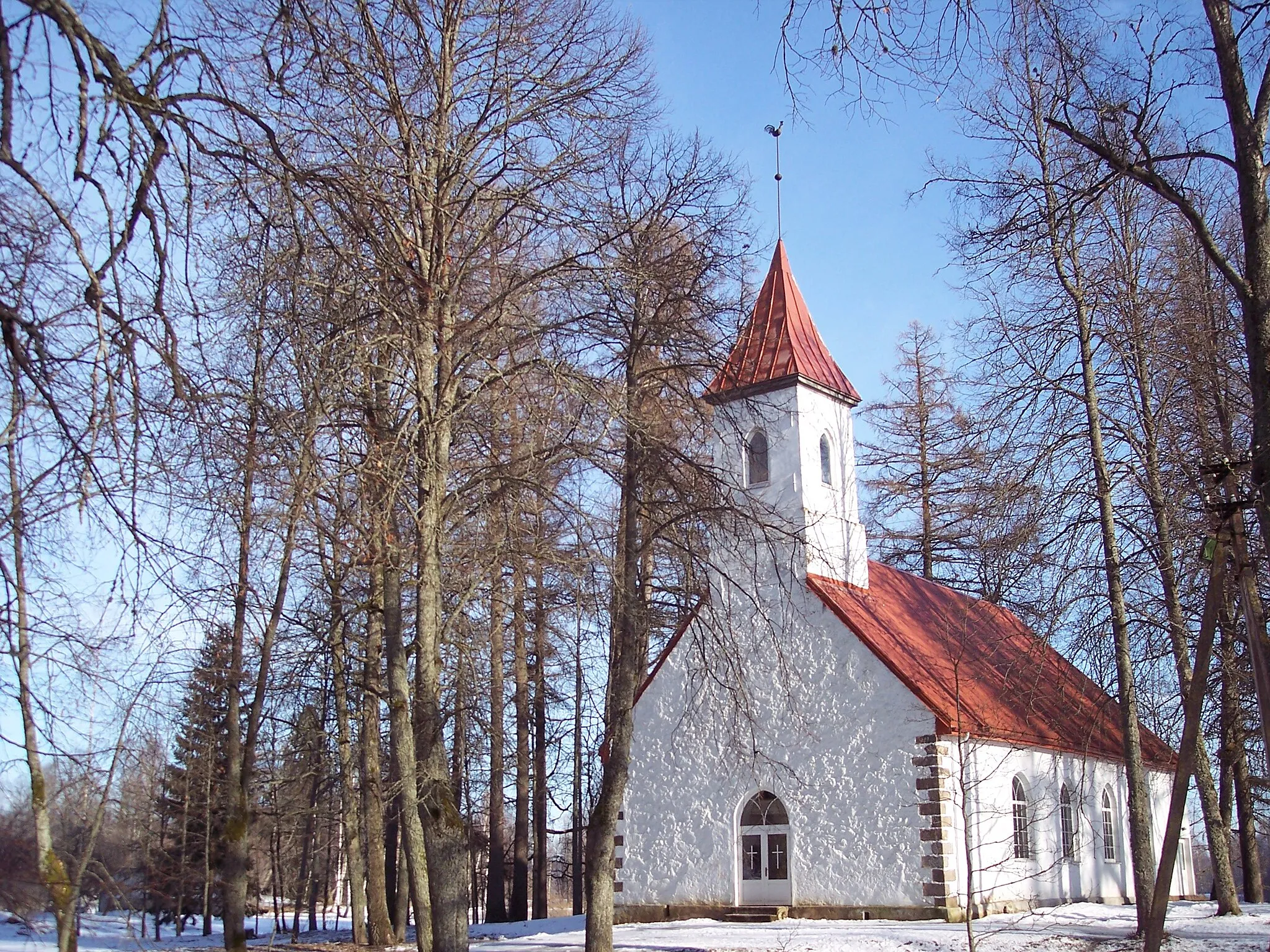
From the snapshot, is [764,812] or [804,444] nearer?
[764,812]

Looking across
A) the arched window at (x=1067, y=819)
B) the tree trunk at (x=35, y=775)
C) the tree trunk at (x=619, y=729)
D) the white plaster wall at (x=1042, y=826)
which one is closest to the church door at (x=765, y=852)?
the white plaster wall at (x=1042, y=826)

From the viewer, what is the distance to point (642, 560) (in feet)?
53.8

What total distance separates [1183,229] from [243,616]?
15656 mm

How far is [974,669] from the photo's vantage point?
79.3ft

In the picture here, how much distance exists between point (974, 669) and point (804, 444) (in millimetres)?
6081

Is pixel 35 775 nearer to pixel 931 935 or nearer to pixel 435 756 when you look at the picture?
pixel 435 756

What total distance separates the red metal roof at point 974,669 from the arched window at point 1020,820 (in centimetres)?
85

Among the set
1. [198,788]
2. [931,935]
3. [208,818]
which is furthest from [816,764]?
[198,788]

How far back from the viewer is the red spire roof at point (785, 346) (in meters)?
23.1

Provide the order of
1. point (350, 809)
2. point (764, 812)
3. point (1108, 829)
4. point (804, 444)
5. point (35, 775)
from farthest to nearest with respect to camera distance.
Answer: point (1108, 829) < point (350, 809) < point (804, 444) < point (764, 812) < point (35, 775)

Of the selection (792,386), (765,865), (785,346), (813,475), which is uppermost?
(785,346)

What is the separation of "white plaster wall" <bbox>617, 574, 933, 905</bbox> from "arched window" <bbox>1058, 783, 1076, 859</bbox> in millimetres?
4841

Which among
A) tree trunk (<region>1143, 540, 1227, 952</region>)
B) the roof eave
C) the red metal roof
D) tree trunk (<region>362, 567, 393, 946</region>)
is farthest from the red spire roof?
tree trunk (<region>1143, 540, 1227, 952</region>)

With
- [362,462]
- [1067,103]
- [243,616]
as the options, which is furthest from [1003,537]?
[243,616]
